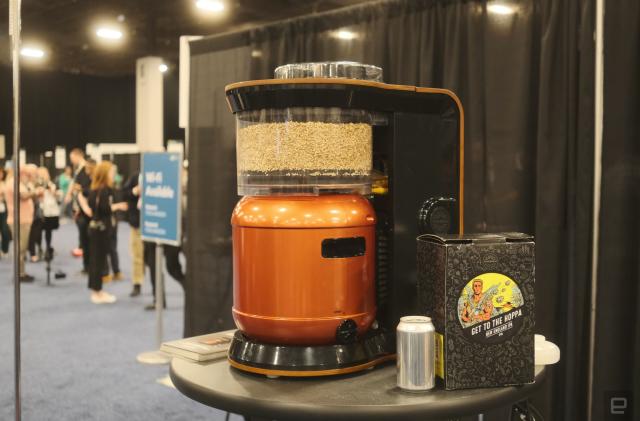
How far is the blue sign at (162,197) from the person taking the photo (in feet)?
13.9

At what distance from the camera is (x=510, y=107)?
2.72 meters

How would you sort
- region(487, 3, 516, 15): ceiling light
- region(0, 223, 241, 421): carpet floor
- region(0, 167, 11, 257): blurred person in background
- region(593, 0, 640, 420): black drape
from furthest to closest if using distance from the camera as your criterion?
region(0, 167, 11, 257): blurred person in background → region(0, 223, 241, 421): carpet floor → region(487, 3, 516, 15): ceiling light → region(593, 0, 640, 420): black drape

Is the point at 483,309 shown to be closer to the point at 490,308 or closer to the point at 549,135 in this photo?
the point at 490,308

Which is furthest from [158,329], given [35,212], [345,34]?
[35,212]

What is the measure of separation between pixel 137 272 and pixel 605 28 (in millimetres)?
5216

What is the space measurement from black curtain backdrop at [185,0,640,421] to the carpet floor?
1647 mm

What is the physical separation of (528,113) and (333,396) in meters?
1.85

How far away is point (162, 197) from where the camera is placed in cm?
435

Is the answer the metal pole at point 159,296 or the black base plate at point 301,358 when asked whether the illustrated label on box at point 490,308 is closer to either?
the black base plate at point 301,358

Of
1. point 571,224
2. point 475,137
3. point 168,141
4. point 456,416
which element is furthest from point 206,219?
point 168,141

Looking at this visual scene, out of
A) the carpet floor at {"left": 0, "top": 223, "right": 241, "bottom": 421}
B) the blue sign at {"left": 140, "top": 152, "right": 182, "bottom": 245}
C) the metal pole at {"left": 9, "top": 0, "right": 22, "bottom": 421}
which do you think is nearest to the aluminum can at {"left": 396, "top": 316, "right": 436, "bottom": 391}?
the metal pole at {"left": 9, "top": 0, "right": 22, "bottom": 421}

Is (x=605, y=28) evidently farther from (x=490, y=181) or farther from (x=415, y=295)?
(x=415, y=295)

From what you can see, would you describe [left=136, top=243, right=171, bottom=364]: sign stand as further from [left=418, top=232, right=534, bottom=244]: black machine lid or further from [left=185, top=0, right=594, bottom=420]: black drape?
[left=418, top=232, right=534, bottom=244]: black machine lid

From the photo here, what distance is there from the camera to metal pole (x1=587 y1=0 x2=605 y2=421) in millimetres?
2453
